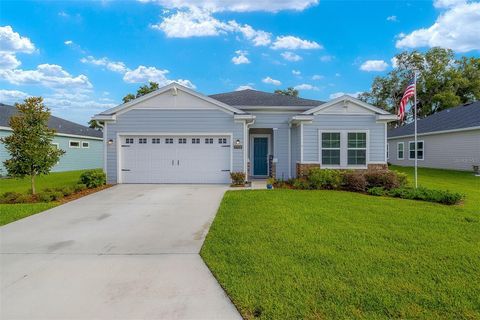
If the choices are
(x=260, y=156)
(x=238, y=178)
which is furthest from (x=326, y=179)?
(x=260, y=156)

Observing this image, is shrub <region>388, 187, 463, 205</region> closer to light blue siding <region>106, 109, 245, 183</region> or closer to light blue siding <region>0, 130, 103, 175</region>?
light blue siding <region>106, 109, 245, 183</region>

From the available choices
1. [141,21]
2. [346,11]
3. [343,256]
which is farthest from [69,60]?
[343,256]

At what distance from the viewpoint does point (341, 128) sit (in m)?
11.8

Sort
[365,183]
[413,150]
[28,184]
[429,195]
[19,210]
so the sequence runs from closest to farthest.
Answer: [19,210]
[429,195]
[365,183]
[28,184]
[413,150]

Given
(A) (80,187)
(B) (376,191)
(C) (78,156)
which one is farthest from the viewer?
(C) (78,156)

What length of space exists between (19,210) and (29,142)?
276 centimetres

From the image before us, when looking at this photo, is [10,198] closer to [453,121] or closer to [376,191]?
[376,191]

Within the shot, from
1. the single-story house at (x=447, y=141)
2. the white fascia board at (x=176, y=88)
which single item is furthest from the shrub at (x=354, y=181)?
the single-story house at (x=447, y=141)

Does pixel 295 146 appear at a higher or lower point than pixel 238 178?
higher

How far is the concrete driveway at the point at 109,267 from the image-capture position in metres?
2.75

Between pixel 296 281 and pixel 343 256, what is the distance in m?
1.09

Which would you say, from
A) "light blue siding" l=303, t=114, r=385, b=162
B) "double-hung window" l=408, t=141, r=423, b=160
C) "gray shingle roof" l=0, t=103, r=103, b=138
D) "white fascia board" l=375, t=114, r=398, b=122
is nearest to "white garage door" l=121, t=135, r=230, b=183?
"light blue siding" l=303, t=114, r=385, b=162

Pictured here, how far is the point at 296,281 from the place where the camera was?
10.4 feet

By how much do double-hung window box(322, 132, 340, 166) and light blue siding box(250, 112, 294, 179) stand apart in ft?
6.67
